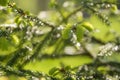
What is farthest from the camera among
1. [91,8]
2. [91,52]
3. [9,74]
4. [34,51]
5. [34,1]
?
[34,1]

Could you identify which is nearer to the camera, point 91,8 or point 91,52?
point 91,8

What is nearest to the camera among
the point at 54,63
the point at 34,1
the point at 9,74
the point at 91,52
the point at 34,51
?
the point at 9,74

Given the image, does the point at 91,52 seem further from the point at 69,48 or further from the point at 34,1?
the point at 34,1

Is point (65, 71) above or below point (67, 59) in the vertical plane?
below

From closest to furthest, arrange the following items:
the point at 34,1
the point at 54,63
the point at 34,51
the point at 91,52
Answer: the point at 34,51 < the point at 54,63 < the point at 91,52 < the point at 34,1

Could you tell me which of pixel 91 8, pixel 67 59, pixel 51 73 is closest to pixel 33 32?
pixel 91 8

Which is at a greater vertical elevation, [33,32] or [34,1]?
[34,1]

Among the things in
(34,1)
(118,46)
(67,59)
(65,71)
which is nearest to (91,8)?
(118,46)

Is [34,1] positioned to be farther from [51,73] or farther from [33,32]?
[51,73]

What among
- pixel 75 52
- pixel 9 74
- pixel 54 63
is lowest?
pixel 9 74
